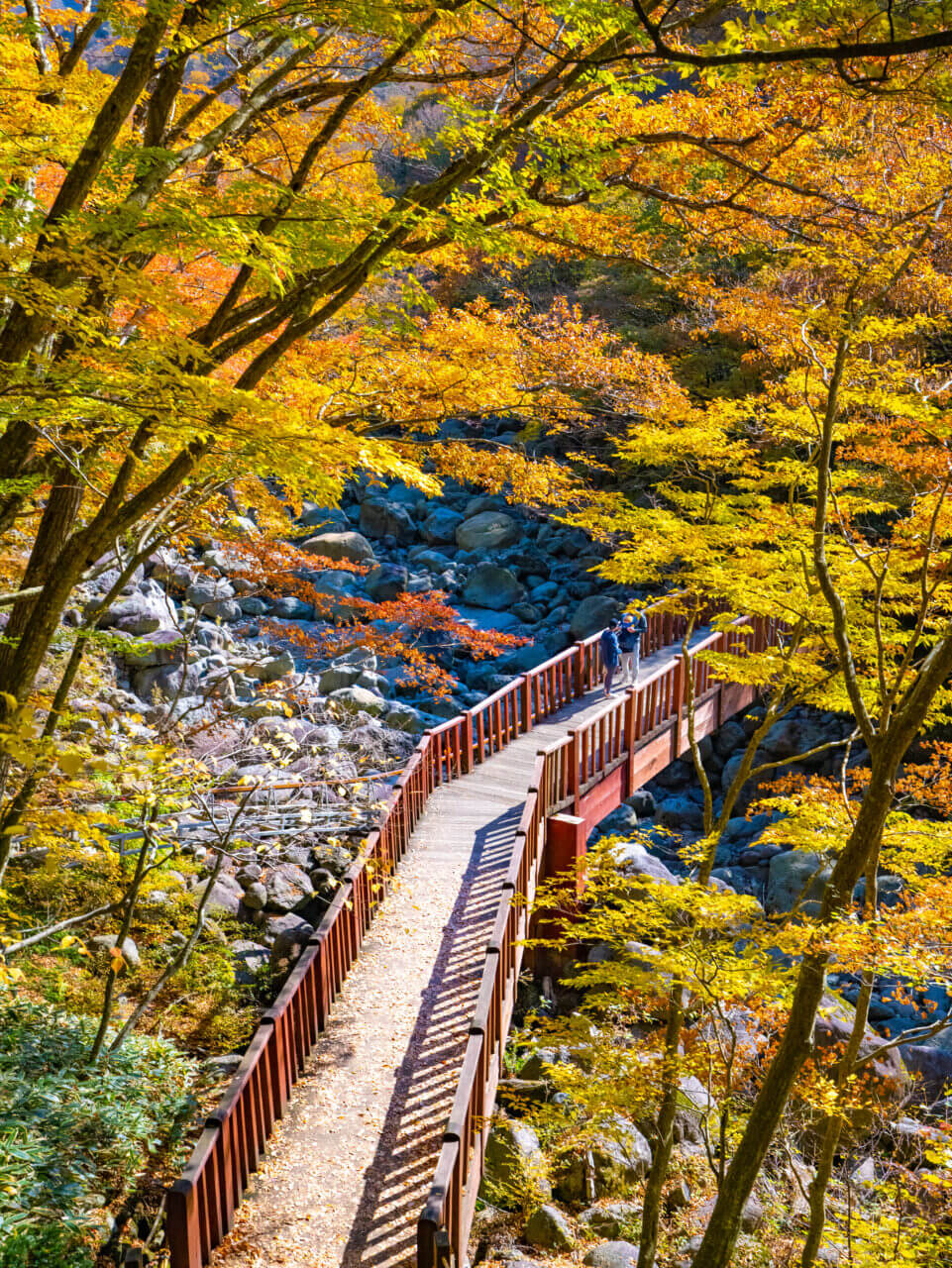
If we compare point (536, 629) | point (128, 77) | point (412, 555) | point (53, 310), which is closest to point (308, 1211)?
point (53, 310)

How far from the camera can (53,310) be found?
3488 mm

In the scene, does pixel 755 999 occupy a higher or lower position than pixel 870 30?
lower

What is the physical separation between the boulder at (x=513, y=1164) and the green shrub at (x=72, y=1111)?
8.31 feet

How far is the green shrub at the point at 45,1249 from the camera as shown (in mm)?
4230

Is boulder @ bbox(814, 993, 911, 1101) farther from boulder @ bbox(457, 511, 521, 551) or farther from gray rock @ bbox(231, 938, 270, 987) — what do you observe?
boulder @ bbox(457, 511, 521, 551)

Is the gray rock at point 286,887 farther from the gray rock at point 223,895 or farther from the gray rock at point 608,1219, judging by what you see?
the gray rock at point 608,1219

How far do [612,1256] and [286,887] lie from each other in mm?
4877

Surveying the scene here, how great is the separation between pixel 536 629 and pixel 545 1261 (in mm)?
14277

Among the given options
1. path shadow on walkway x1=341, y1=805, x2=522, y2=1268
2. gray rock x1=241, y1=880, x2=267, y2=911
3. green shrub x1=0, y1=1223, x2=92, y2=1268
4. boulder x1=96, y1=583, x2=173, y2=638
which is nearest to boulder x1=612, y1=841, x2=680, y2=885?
path shadow on walkway x1=341, y1=805, x2=522, y2=1268

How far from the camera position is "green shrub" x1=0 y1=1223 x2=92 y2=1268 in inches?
167

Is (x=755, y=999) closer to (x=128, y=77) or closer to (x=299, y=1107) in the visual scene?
(x=299, y=1107)

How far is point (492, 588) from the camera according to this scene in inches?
808

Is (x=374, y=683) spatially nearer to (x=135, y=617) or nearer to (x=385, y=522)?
(x=135, y=617)

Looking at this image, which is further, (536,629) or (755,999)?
(536,629)
